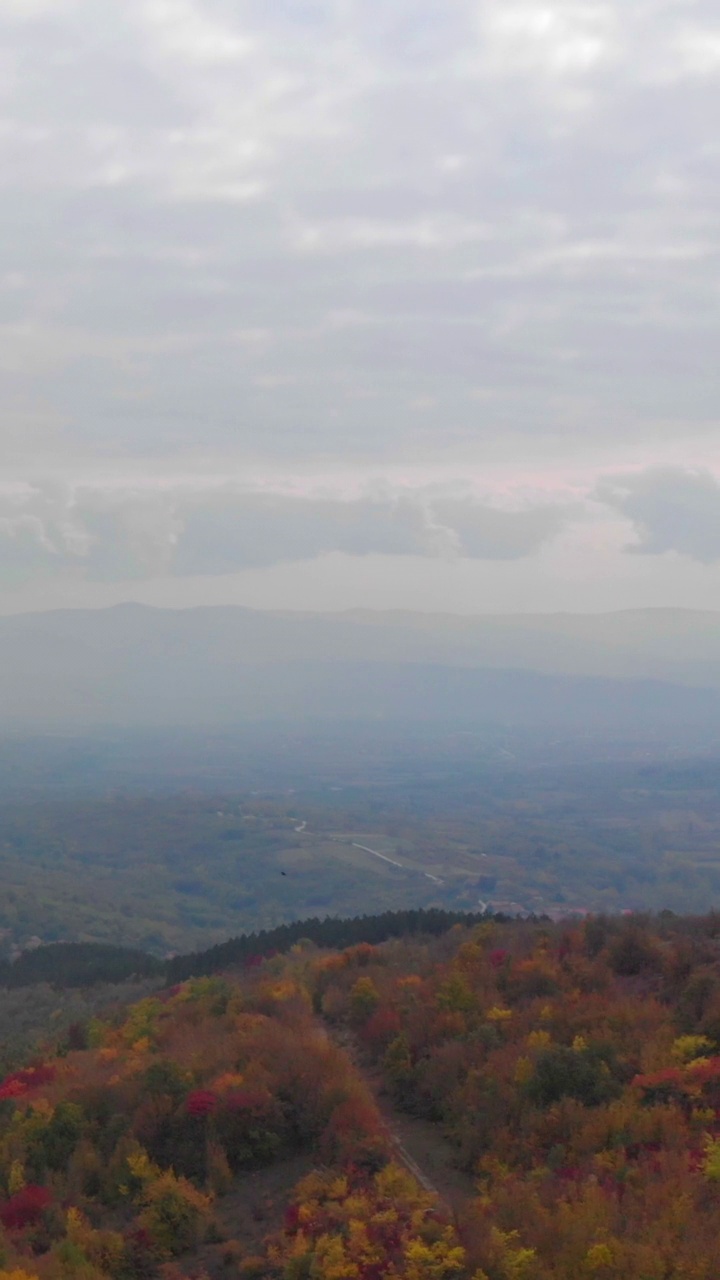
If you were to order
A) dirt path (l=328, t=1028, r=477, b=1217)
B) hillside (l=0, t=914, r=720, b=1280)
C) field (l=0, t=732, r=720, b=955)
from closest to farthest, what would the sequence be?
hillside (l=0, t=914, r=720, b=1280), dirt path (l=328, t=1028, r=477, b=1217), field (l=0, t=732, r=720, b=955)

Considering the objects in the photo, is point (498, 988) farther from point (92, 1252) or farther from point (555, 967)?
point (92, 1252)

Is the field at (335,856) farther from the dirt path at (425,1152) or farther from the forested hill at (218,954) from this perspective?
the dirt path at (425,1152)

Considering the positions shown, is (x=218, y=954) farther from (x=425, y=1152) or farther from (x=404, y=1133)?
(x=425, y=1152)

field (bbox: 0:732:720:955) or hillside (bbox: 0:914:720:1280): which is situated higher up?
hillside (bbox: 0:914:720:1280)

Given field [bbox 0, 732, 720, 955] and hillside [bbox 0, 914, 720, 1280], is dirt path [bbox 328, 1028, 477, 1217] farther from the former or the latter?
field [bbox 0, 732, 720, 955]

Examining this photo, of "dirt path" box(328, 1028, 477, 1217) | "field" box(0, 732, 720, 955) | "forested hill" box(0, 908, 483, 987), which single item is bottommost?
"field" box(0, 732, 720, 955)

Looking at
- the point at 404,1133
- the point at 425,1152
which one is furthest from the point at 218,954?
the point at 425,1152

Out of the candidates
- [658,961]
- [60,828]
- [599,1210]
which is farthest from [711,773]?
[599,1210]

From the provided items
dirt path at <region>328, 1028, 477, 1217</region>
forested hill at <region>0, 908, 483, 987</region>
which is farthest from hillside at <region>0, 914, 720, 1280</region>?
forested hill at <region>0, 908, 483, 987</region>

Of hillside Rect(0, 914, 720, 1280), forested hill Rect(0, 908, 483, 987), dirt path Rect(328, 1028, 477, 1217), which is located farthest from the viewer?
forested hill Rect(0, 908, 483, 987)
